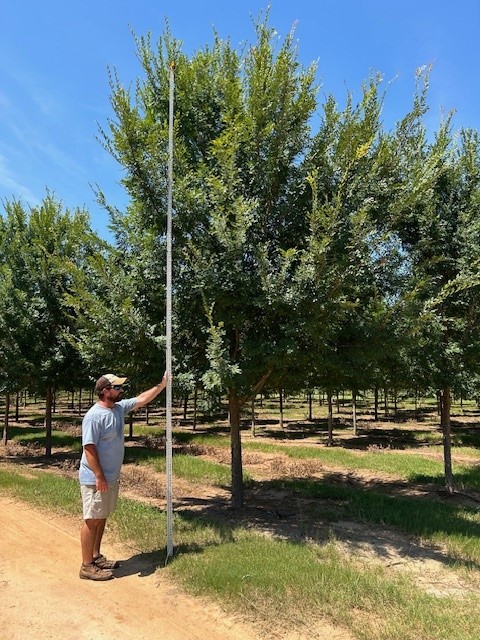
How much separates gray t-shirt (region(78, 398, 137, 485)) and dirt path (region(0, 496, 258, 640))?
40.5 inches

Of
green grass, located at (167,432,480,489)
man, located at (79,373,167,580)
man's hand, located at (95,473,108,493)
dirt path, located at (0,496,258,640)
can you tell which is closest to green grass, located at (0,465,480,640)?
dirt path, located at (0,496,258,640)

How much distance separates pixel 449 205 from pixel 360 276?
5090 millimetres

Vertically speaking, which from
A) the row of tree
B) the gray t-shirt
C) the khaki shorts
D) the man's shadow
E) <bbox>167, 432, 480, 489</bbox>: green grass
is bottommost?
<bbox>167, 432, 480, 489</bbox>: green grass

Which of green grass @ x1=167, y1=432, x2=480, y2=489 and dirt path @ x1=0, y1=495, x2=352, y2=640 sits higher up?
dirt path @ x1=0, y1=495, x2=352, y2=640

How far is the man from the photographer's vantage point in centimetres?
554

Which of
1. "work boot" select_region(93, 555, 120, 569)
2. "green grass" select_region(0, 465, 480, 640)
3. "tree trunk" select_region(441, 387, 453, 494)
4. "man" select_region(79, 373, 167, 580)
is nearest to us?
"green grass" select_region(0, 465, 480, 640)

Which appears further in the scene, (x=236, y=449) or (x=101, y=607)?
(x=236, y=449)


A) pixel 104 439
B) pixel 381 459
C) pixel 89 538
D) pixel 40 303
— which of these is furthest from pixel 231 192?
pixel 381 459

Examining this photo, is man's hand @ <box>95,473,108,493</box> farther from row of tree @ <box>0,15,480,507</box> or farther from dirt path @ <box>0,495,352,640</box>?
row of tree @ <box>0,15,480,507</box>

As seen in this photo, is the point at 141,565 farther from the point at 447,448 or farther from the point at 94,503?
the point at 447,448

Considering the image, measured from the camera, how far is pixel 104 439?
18.6ft

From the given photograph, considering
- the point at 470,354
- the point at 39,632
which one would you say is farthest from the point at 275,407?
the point at 39,632

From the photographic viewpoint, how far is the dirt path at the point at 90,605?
168 inches

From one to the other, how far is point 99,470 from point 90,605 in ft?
4.17
